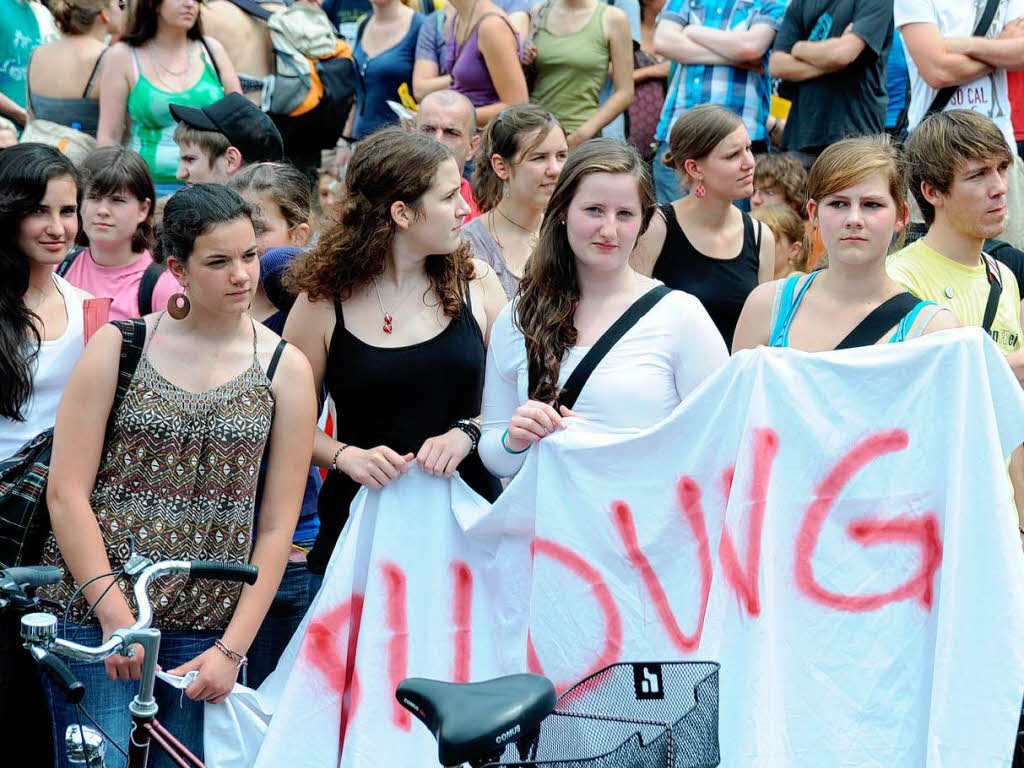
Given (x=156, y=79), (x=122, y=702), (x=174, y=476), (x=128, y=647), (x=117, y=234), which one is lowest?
(x=122, y=702)

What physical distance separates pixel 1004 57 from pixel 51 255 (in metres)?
4.36

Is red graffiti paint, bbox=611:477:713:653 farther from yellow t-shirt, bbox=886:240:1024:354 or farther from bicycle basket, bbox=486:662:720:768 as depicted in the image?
yellow t-shirt, bbox=886:240:1024:354

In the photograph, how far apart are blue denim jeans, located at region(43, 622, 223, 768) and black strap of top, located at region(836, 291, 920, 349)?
2014 mm

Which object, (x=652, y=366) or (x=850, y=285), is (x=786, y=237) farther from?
(x=652, y=366)

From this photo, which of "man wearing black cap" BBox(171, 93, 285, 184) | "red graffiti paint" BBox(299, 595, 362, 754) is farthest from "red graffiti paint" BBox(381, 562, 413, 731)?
"man wearing black cap" BBox(171, 93, 285, 184)

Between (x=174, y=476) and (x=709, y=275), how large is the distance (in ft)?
7.96

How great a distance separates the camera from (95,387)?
395 centimetres

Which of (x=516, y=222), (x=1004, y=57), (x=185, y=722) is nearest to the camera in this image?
(x=185, y=722)

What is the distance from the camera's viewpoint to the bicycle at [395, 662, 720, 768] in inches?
109

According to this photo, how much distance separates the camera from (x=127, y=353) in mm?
4012

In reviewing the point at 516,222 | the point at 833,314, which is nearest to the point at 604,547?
the point at 833,314

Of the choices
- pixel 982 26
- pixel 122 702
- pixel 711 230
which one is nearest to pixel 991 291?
pixel 711 230

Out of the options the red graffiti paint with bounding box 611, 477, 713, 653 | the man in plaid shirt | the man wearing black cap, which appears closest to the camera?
the red graffiti paint with bounding box 611, 477, 713, 653

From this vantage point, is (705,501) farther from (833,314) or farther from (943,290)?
(943,290)
